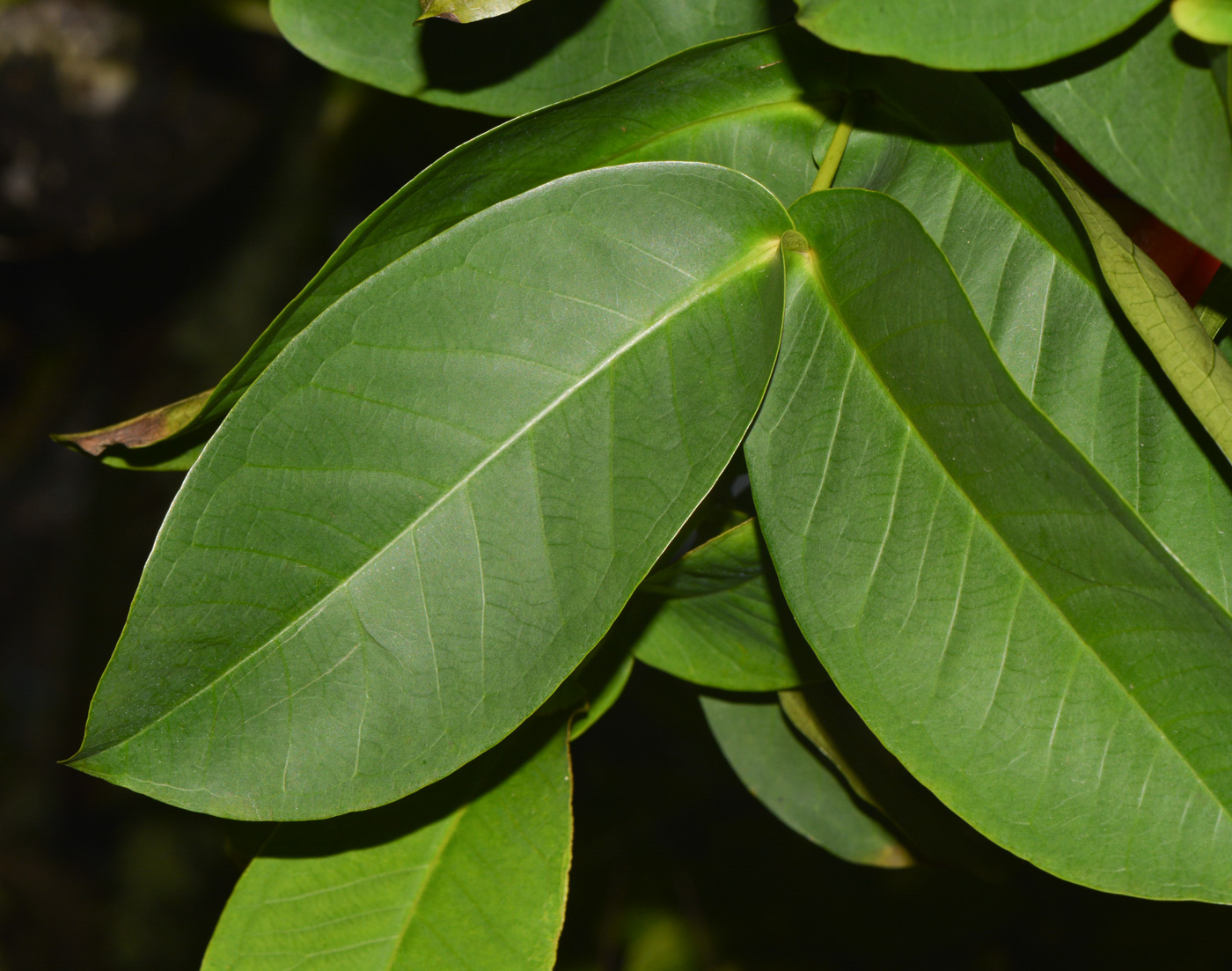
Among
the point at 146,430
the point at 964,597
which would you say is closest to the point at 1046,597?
the point at 964,597

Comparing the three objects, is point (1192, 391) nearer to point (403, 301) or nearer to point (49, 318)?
point (403, 301)

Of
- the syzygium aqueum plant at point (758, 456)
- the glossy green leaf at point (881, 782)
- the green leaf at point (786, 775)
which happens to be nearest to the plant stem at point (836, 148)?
the syzygium aqueum plant at point (758, 456)

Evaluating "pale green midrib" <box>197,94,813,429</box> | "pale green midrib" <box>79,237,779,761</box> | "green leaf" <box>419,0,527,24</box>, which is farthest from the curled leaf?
"green leaf" <box>419,0,527,24</box>

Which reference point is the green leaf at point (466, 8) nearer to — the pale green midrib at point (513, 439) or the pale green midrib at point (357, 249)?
the pale green midrib at point (357, 249)

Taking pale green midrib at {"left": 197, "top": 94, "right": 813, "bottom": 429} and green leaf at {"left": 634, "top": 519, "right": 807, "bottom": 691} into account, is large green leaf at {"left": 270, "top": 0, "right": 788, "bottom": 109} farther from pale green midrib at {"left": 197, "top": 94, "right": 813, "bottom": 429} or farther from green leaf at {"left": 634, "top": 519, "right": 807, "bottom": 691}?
green leaf at {"left": 634, "top": 519, "right": 807, "bottom": 691}

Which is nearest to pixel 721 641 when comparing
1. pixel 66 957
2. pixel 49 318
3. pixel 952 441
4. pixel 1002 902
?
pixel 952 441

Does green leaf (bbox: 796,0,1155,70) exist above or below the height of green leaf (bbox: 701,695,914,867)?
above

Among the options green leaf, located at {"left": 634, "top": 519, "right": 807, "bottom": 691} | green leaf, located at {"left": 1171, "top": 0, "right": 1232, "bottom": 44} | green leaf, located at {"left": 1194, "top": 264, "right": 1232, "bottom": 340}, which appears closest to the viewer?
green leaf, located at {"left": 1171, "top": 0, "right": 1232, "bottom": 44}

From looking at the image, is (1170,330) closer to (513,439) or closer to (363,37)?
(513,439)
